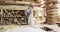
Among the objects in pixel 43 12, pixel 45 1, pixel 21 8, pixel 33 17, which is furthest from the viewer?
pixel 45 1

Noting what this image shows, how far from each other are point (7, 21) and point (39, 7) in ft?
1.78

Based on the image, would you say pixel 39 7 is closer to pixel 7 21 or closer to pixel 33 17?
pixel 33 17

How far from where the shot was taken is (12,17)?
6.03 ft

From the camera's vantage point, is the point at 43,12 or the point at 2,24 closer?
the point at 2,24

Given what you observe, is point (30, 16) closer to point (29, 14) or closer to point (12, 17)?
point (29, 14)

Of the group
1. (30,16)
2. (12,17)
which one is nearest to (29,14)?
(30,16)

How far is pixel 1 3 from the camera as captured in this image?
1.87 m

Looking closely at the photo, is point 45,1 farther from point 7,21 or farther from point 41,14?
point 7,21

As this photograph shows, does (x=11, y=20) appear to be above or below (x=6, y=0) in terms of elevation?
below

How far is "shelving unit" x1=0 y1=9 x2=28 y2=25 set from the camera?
1.83m

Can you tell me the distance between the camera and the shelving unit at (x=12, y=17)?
183 cm

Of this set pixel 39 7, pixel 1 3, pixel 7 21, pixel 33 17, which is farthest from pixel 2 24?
pixel 39 7

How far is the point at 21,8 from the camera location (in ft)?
6.05

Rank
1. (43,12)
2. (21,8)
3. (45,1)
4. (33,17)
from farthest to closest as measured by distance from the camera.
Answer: (45,1) < (43,12) < (33,17) < (21,8)
